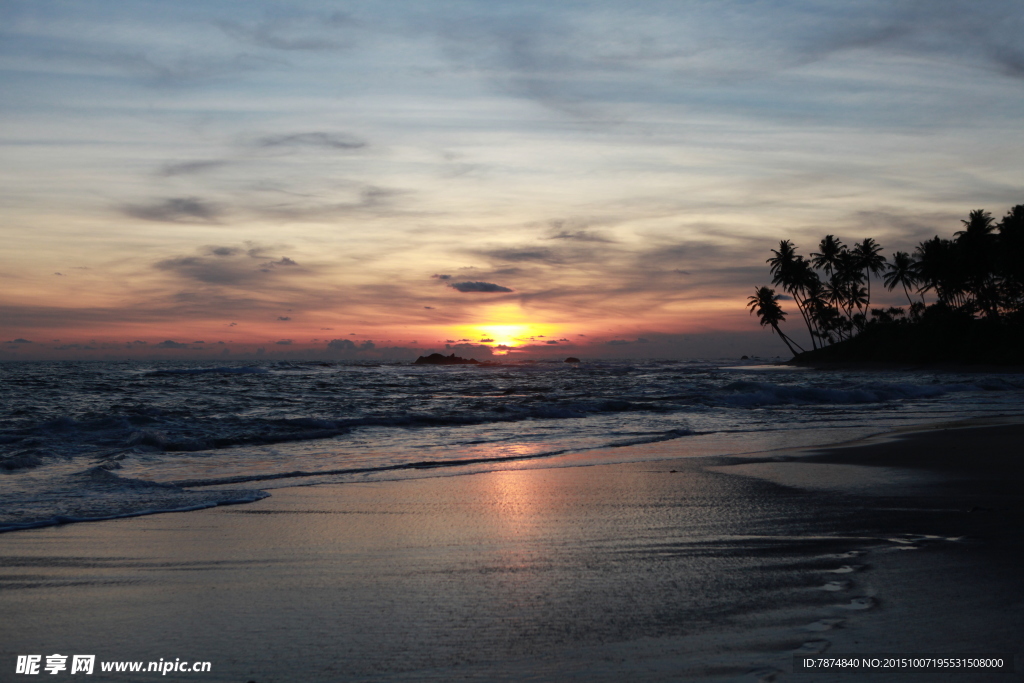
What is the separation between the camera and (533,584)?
413 centimetres

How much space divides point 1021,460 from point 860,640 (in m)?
7.75

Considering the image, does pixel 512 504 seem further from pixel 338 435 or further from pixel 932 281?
pixel 932 281

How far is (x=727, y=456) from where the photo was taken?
1030cm

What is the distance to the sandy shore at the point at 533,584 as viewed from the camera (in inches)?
124

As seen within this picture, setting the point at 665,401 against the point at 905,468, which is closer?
the point at 905,468

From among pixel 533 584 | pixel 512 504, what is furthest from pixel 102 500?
pixel 533 584

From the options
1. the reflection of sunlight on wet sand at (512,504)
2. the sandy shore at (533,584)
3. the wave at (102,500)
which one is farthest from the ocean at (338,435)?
the sandy shore at (533,584)

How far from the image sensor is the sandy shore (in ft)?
10.3

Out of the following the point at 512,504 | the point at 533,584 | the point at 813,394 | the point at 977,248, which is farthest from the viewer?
the point at 977,248

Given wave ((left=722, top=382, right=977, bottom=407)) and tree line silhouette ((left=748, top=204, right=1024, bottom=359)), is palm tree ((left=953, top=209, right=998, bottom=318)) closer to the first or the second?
tree line silhouette ((left=748, top=204, right=1024, bottom=359))

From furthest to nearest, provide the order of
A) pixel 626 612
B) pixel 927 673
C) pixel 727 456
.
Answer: pixel 727 456, pixel 626 612, pixel 927 673

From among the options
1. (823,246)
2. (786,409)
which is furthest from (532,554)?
(823,246)

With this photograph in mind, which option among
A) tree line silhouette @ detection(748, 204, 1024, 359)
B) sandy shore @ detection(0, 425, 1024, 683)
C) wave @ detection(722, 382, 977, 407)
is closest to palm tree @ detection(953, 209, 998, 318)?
tree line silhouette @ detection(748, 204, 1024, 359)

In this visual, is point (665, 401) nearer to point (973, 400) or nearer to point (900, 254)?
point (973, 400)
